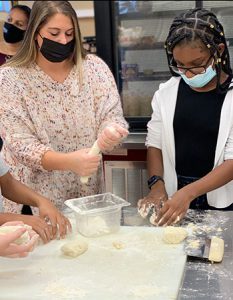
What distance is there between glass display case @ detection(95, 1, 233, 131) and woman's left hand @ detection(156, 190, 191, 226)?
3.33 feet

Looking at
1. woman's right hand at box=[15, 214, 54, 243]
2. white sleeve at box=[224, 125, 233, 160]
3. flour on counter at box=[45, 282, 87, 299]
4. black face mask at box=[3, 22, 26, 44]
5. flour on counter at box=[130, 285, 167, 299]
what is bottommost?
flour on counter at box=[45, 282, 87, 299]

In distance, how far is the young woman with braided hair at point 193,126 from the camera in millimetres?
1547

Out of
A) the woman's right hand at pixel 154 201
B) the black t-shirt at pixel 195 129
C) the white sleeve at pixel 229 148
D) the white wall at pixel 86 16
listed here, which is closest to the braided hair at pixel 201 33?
the black t-shirt at pixel 195 129

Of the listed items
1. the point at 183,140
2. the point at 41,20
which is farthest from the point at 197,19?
the point at 41,20

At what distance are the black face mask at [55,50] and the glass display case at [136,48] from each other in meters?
0.90

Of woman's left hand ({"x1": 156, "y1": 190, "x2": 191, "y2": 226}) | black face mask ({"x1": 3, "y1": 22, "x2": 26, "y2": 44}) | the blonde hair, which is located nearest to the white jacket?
woman's left hand ({"x1": 156, "y1": 190, "x2": 191, "y2": 226})

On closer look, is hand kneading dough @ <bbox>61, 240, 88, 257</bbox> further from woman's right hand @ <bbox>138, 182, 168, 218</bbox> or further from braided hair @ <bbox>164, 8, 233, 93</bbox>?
braided hair @ <bbox>164, 8, 233, 93</bbox>

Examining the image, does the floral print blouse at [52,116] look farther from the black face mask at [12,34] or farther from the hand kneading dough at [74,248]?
the black face mask at [12,34]

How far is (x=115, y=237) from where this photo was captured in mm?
1390

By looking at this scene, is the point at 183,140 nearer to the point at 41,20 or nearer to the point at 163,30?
the point at 41,20

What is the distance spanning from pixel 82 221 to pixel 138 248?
210 millimetres

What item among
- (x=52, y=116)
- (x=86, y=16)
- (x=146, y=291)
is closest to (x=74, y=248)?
(x=146, y=291)

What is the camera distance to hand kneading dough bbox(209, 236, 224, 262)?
3.94 feet

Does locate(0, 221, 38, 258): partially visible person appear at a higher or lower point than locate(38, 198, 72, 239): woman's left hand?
higher
